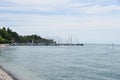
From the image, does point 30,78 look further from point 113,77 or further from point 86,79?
point 113,77

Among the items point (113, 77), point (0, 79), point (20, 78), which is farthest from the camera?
point (113, 77)

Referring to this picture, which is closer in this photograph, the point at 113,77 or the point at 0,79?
the point at 0,79

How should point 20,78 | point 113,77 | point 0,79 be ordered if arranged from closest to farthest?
point 0,79 < point 20,78 < point 113,77

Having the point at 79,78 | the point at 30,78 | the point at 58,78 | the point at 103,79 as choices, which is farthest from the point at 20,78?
the point at 103,79

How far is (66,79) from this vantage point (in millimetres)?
41688

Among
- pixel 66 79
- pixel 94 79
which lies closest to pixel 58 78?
pixel 66 79

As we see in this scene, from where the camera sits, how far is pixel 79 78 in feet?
139

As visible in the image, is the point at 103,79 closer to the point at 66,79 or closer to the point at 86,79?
the point at 86,79

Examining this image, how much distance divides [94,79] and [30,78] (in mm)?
8306

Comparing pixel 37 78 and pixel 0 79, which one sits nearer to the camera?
pixel 0 79

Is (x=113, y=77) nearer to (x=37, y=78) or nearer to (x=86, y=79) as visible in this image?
(x=86, y=79)

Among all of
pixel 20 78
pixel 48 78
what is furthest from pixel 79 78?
pixel 20 78

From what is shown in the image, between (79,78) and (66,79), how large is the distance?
1908 millimetres

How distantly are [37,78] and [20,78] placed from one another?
2.55 metres
